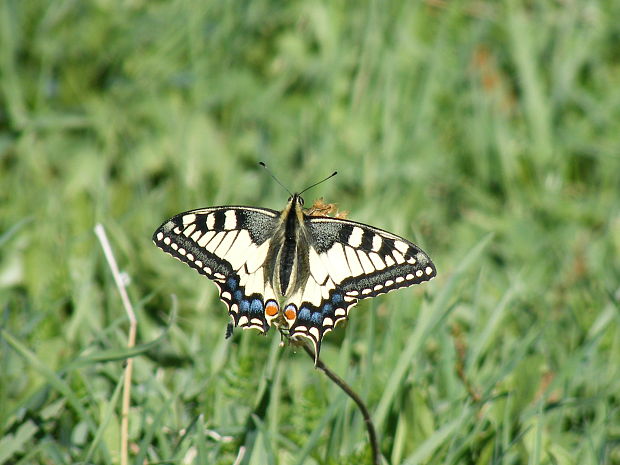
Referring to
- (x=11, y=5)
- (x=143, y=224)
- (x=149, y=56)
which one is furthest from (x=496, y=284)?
(x=11, y=5)

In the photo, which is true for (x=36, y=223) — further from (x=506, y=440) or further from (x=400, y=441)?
(x=506, y=440)

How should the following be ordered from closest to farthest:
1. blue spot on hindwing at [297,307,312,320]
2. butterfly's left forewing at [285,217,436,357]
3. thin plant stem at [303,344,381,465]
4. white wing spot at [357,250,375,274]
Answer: thin plant stem at [303,344,381,465] < blue spot on hindwing at [297,307,312,320] < butterfly's left forewing at [285,217,436,357] < white wing spot at [357,250,375,274]

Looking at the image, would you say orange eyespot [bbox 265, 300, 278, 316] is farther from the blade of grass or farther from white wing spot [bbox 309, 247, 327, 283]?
the blade of grass

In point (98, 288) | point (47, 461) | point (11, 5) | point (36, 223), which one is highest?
point (11, 5)

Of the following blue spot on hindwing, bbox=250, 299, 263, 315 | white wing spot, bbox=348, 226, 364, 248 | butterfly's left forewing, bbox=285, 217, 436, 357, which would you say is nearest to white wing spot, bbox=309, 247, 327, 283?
butterfly's left forewing, bbox=285, 217, 436, 357

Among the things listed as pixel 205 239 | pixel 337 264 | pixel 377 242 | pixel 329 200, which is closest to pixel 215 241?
pixel 205 239

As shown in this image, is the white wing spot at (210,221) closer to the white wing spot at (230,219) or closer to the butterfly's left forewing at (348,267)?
the white wing spot at (230,219)

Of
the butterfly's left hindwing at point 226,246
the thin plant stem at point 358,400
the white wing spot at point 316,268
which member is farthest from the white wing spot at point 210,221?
the thin plant stem at point 358,400
